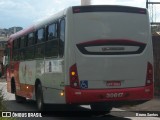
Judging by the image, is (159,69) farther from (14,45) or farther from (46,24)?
(46,24)

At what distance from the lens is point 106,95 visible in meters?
12.0

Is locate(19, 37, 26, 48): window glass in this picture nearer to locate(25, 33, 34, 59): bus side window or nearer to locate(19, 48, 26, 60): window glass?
locate(19, 48, 26, 60): window glass

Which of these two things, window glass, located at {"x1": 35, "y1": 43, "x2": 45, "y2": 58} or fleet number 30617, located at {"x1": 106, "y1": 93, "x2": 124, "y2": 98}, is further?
window glass, located at {"x1": 35, "y1": 43, "x2": 45, "y2": 58}

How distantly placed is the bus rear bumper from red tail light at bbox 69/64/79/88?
128 millimetres

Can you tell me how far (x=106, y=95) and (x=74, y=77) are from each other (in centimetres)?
101

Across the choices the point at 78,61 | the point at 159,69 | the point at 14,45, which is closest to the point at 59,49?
the point at 78,61

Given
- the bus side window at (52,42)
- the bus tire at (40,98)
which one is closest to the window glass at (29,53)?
the bus tire at (40,98)

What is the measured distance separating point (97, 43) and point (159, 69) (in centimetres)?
1022

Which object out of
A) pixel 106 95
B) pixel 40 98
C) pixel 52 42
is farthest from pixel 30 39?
pixel 106 95

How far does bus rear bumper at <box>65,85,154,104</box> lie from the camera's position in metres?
11.8

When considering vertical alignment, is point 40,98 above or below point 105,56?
below

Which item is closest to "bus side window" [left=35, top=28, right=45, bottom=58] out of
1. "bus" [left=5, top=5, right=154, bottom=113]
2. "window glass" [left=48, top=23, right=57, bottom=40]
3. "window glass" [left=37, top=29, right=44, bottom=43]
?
"window glass" [left=37, top=29, right=44, bottom=43]

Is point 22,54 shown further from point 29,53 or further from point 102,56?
point 102,56

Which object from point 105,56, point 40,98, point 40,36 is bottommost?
point 40,98
